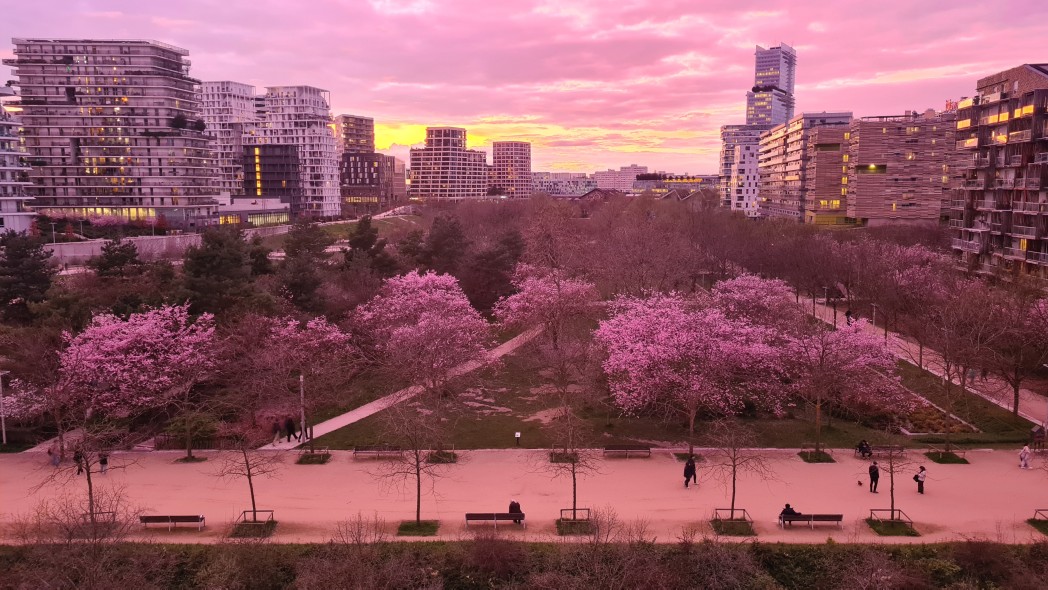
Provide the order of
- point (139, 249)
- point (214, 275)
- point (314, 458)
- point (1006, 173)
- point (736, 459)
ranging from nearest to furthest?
point (736, 459) → point (314, 458) → point (214, 275) → point (1006, 173) → point (139, 249)

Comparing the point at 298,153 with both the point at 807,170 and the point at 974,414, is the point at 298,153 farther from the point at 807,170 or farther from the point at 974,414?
the point at 974,414

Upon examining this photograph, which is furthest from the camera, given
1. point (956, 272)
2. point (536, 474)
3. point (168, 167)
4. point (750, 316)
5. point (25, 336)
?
point (168, 167)

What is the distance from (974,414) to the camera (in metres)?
31.0

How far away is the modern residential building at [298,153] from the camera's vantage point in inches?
5842

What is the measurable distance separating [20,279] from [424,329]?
27172 mm

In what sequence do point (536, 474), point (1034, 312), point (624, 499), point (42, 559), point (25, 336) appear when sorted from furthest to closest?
point (1034, 312), point (25, 336), point (536, 474), point (624, 499), point (42, 559)

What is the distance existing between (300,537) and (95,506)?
6.29m

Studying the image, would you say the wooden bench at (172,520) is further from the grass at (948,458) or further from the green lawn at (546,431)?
the grass at (948,458)

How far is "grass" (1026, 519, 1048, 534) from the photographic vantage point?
20.4 m

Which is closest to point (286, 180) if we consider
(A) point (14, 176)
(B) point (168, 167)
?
(B) point (168, 167)

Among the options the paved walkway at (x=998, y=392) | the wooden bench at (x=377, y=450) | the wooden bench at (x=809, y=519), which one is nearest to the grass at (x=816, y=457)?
the wooden bench at (x=809, y=519)

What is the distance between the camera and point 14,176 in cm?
7544

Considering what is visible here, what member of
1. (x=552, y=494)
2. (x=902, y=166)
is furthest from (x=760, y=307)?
(x=902, y=166)

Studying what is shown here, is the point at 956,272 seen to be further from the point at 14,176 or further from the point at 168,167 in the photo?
the point at 168,167
